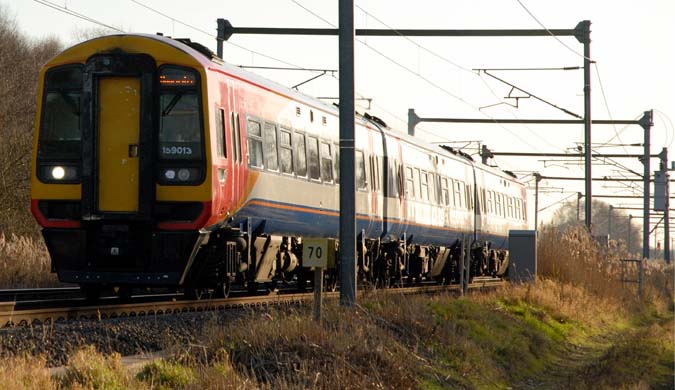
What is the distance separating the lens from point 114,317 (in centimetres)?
1476

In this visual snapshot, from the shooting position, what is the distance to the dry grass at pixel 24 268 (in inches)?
803

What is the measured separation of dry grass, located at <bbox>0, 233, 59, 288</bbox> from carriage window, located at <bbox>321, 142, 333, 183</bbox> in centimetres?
495

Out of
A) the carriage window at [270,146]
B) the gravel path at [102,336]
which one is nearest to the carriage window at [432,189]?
the carriage window at [270,146]

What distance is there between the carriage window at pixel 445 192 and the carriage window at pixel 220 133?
1391cm

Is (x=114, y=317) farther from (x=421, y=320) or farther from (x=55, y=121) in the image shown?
(x=421, y=320)

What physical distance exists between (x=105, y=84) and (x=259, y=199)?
297 cm

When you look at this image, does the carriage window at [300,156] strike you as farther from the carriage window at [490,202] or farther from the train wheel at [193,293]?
the carriage window at [490,202]

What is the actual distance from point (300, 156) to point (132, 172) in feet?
14.1

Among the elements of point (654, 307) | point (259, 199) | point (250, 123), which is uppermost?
point (250, 123)

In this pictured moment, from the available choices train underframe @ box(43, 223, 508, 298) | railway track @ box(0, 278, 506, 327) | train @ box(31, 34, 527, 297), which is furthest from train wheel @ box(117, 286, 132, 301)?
train @ box(31, 34, 527, 297)

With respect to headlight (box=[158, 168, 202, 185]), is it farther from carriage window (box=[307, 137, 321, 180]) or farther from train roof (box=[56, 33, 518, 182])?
carriage window (box=[307, 137, 321, 180])

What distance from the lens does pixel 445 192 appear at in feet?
96.3

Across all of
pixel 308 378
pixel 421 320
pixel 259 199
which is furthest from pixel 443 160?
pixel 308 378

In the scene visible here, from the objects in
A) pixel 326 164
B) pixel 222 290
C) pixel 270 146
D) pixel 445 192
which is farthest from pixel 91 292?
pixel 445 192
